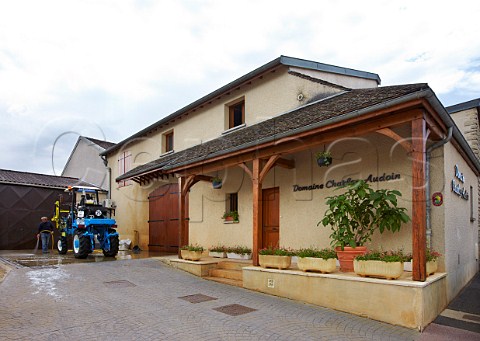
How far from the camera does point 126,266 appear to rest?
9.90 m

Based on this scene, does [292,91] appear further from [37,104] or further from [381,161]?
[37,104]

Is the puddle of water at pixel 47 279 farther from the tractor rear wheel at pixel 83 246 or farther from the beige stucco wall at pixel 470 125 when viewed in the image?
the beige stucco wall at pixel 470 125

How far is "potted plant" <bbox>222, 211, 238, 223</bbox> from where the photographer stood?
10.6 meters

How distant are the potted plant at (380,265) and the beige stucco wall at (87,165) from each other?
16.6 meters

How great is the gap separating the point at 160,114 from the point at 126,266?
809 cm

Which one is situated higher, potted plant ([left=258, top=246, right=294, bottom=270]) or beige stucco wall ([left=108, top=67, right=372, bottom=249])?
beige stucco wall ([left=108, top=67, right=372, bottom=249])

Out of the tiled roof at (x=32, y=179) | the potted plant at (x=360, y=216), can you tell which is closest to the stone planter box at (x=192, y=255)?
the potted plant at (x=360, y=216)

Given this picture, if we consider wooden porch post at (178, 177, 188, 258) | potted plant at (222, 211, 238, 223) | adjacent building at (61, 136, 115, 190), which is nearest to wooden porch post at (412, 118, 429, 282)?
potted plant at (222, 211, 238, 223)

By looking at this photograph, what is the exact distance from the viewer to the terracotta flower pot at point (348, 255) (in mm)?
6556

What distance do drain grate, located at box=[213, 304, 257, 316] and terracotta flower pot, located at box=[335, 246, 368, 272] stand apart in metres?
1.82

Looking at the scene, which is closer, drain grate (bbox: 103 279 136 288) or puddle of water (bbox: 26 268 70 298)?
puddle of water (bbox: 26 268 70 298)

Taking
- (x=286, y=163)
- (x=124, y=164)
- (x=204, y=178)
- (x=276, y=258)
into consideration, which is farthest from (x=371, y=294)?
(x=124, y=164)

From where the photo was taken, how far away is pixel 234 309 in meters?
6.04

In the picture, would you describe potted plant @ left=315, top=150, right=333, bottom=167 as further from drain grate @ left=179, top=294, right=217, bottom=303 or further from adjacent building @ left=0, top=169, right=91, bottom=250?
adjacent building @ left=0, top=169, right=91, bottom=250
